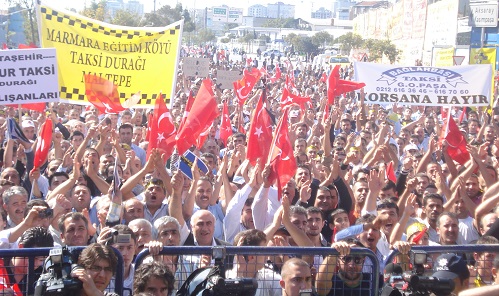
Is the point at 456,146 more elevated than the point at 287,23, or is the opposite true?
the point at 456,146

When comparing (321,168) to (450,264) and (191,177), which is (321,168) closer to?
(191,177)

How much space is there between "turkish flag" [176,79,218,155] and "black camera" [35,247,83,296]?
17.9ft

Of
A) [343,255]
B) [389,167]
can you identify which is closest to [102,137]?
[389,167]

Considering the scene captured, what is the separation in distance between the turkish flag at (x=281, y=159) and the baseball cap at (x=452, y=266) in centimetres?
319

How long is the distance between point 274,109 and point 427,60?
107ft

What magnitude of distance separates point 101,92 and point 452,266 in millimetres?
6410

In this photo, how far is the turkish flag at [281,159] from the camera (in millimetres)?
7848

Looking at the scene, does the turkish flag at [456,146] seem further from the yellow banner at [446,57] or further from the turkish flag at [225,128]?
the yellow banner at [446,57]

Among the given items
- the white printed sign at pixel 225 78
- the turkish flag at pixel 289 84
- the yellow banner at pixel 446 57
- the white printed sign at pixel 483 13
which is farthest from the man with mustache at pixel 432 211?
the white printed sign at pixel 483 13

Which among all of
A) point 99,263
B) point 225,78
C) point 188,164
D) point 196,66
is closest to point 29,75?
point 188,164

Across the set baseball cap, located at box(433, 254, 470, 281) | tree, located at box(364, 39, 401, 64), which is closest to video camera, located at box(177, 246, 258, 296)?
baseball cap, located at box(433, 254, 470, 281)

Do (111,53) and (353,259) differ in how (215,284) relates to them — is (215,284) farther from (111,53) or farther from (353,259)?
(111,53)

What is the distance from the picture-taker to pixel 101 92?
10023 mm

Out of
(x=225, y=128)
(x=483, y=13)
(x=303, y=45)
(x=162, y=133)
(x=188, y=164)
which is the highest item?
(x=483, y=13)
